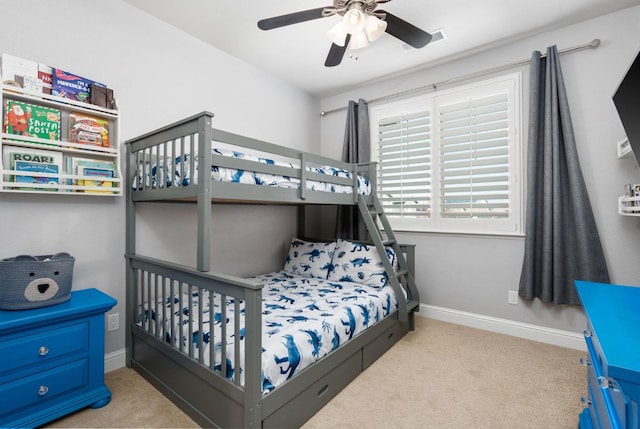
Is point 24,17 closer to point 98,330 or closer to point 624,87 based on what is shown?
point 98,330

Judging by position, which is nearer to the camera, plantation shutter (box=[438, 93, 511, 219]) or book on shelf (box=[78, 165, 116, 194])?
book on shelf (box=[78, 165, 116, 194])

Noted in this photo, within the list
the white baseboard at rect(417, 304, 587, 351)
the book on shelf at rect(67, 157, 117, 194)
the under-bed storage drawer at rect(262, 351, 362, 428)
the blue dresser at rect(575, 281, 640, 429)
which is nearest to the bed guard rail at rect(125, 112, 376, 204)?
the book on shelf at rect(67, 157, 117, 194)

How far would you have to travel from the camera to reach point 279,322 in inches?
69.8

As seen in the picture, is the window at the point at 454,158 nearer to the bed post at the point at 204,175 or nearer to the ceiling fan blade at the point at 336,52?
the ceiling fan blade at the point at 336,52

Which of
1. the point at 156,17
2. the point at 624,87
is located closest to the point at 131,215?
the point at 156,17

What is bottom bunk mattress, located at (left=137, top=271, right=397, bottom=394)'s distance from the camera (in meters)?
1.47

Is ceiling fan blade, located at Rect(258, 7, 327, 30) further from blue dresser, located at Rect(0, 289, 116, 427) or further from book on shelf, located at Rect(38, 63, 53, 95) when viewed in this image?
blue dresser, located at Rect(0, 289, 116, 427)

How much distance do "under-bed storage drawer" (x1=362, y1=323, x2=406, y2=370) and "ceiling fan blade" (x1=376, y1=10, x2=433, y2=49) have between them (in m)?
1.97

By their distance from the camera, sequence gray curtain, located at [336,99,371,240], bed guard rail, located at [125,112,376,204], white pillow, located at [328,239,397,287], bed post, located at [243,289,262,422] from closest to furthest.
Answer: bed post, located at [243,289,262,422]
bed guard rail, located at [125,112,376,204]
white pillow, located at [328,239,397,287]
gray curtain, located at [336,99,371,240]

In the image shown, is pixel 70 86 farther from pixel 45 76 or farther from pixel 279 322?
pixel 279 322

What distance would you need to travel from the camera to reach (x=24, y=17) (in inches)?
69.2

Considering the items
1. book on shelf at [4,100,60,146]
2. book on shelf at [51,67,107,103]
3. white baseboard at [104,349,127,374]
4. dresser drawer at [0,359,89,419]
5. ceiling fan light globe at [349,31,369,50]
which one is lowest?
white baseboard at [104,349,127,374]

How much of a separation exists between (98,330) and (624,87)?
2.72 metres

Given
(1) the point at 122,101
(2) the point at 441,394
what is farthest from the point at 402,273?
(1) the point at 122,101
